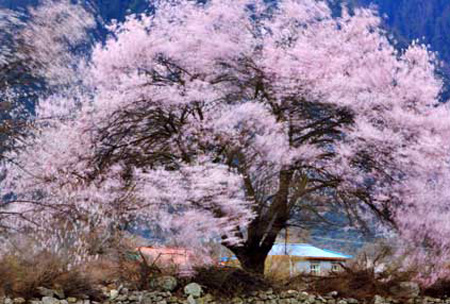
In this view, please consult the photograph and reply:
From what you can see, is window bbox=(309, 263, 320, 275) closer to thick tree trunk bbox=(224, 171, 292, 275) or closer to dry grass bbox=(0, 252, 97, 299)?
thick tree trunk bbox=(224, 171, 292, 275)

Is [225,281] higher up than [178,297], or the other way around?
[225,281]

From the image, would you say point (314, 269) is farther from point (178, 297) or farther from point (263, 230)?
point (178, 297)

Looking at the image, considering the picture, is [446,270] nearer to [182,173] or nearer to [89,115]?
[182,173]

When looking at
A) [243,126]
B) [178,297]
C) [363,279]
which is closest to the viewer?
[178,297]

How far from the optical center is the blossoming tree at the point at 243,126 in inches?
457

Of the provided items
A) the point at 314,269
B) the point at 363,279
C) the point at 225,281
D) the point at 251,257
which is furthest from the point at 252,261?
the point at 314,269

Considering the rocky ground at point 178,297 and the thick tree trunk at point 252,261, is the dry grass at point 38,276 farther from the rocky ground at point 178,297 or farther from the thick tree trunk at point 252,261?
the thick tree trunk at point 252,261

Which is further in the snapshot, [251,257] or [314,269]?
[314,269]

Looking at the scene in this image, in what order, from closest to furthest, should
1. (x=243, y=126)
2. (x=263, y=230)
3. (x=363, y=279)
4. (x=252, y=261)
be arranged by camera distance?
1. (x=243, y=126)
2. (x=263, y=230)
3. (x=252, y=261)
4. (x=363, y=279)

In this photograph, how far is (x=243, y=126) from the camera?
11.9 meters

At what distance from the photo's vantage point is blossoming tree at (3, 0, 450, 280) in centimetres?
1160

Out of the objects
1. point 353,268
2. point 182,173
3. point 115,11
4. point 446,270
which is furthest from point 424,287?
point 115,11

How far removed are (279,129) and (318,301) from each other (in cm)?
343

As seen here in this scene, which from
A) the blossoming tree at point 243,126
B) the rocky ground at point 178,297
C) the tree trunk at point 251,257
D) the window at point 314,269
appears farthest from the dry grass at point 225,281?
the window at point 314,269
